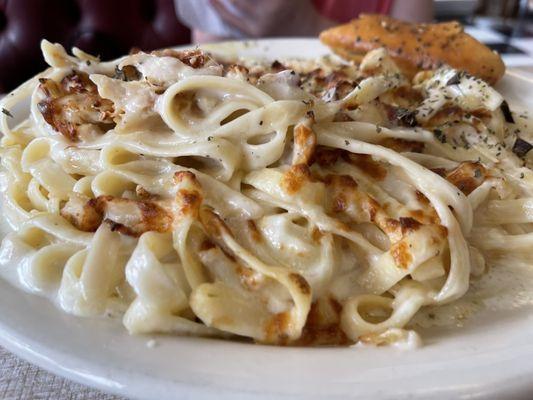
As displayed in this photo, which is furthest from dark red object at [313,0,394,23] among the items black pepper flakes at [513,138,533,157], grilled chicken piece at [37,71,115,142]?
grilled chicken piece at [37,71,115,142]

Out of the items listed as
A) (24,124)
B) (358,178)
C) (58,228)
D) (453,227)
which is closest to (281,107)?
(358,178)

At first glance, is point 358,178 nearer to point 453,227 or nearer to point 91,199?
point 453,227

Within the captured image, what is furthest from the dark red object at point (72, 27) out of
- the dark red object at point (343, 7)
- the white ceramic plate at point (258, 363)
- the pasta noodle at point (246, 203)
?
the white ceramic plate at point (258, 363)

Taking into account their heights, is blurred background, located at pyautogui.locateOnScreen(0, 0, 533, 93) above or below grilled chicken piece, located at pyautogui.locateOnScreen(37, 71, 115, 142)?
below

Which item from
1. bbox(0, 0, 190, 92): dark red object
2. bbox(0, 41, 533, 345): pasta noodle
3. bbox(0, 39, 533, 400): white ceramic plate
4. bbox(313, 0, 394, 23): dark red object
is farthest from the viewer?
bbox(313, 0, 394, 23): dark red object

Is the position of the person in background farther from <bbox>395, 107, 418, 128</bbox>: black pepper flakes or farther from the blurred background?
<bbox>395, 107, 418, 128</bbox>: black pepper flakes

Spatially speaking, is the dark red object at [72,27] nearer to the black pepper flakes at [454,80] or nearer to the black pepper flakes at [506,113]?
the black pepper flakes at [454,80]
